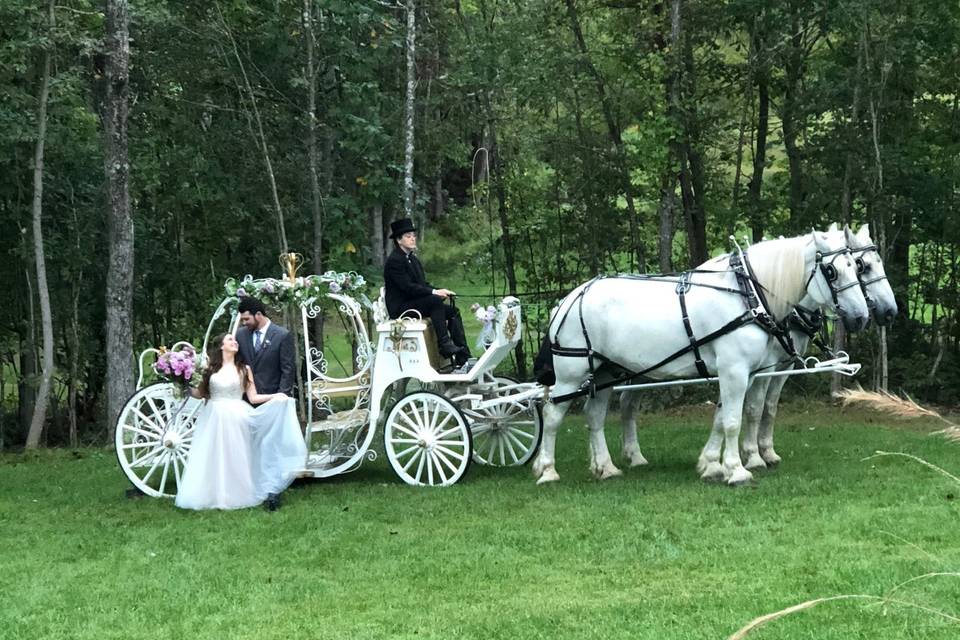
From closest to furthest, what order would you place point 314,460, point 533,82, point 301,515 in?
1. point 301,515
2. point 314,460
3. point 533,82

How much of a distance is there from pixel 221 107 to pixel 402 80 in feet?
8.38

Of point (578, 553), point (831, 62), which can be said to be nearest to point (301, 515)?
point (578, 553)

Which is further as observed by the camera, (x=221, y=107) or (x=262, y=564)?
(x=221, y=107)

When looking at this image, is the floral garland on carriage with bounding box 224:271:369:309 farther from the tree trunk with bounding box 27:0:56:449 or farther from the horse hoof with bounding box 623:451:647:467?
the tree trunk with bounding box 27:0:56:449

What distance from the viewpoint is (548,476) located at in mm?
8445

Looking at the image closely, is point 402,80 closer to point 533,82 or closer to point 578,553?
point 533,82

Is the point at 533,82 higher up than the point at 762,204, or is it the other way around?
the point at 533,82

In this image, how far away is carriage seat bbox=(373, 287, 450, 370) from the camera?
28.9 ft

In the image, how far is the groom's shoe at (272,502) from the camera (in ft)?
25.8

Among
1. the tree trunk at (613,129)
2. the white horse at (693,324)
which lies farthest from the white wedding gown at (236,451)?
the tree trunk at (613,129)

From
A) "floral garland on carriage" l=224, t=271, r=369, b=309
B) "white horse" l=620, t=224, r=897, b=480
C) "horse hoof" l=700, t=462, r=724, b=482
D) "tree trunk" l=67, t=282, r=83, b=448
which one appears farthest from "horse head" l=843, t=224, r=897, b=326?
"tree trunk" l=67, t=282, r=83, b=448

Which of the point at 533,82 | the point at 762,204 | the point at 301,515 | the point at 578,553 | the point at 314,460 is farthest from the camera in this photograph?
the point at 762,204

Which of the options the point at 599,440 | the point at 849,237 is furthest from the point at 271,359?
the point at 849,237

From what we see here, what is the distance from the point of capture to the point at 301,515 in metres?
7.59
